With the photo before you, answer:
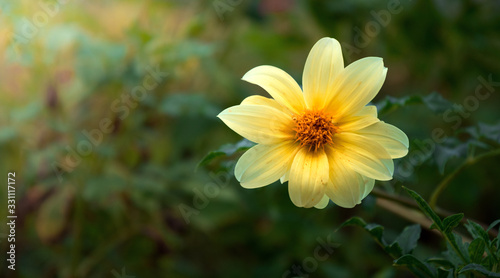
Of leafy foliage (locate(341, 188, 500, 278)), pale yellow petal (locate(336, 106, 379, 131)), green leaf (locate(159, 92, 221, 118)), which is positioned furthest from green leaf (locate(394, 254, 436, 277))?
green leaf (locate(159, 92, 221, 118))

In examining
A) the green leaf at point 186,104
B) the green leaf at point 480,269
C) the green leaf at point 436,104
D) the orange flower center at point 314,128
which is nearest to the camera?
the green leaf at point 480,269

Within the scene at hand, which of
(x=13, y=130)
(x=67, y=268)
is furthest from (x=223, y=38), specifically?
(x=67, y=268)

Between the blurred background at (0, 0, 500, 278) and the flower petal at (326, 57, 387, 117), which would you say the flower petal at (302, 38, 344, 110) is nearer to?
the flower petal at (326, 57, 387, 117)

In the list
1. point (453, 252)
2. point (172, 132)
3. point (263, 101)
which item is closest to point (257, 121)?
point (263, 101)

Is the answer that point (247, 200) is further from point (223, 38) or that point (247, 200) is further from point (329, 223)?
point (223, 38)

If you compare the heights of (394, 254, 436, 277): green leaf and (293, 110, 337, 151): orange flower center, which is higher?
(293, 110, 337, 151): orange flower center

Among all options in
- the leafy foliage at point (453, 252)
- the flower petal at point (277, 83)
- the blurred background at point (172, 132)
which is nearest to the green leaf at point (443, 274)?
the leafy foliage at point (453, 252)

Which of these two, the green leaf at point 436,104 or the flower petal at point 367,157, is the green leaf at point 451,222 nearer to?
the flower petal at point 367,157
